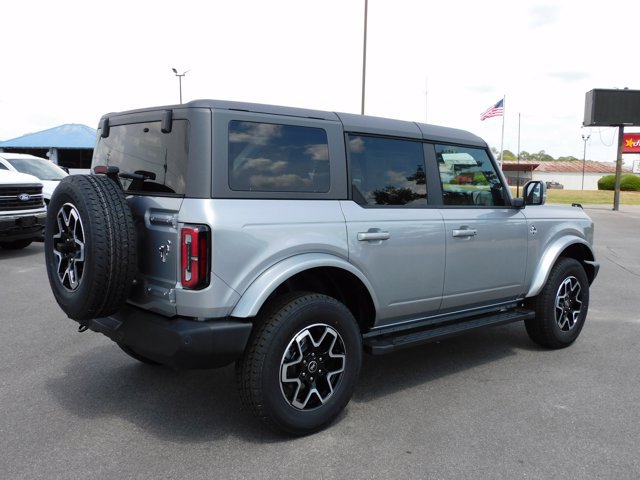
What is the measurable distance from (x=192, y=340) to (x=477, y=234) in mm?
2457

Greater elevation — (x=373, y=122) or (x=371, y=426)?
(x=373, y=122)

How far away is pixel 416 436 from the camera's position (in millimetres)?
3467

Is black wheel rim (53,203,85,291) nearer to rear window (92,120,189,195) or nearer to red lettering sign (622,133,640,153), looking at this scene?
rear window (92,120,189,195)

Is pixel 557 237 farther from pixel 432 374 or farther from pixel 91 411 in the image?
pixel 91 411

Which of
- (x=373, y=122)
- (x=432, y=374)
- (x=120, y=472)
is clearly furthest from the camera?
(x=432, y=374)

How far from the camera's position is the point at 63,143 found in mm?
37438

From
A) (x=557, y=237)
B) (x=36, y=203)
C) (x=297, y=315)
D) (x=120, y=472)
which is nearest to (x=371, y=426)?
(x=297, y=315)

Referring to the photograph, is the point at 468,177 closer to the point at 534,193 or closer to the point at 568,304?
the point at 534,193

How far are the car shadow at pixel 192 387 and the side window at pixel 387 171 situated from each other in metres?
1.44

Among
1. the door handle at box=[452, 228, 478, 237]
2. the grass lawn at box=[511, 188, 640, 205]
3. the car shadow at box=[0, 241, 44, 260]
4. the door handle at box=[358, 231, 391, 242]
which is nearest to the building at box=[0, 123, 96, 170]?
the car shadow at box=[0, 241, 44, 260]

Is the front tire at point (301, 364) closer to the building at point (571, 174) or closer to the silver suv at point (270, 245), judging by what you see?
the silver suv at point (270, 245)

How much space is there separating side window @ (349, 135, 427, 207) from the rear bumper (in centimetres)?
128

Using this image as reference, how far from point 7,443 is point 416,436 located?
241cm

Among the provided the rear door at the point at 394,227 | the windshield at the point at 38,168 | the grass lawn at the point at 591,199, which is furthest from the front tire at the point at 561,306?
the grass lawn at the point at 591,199
